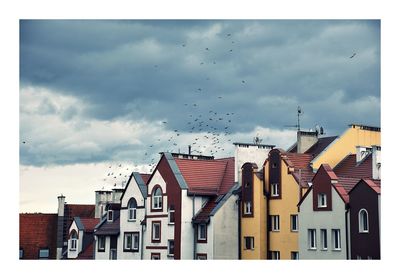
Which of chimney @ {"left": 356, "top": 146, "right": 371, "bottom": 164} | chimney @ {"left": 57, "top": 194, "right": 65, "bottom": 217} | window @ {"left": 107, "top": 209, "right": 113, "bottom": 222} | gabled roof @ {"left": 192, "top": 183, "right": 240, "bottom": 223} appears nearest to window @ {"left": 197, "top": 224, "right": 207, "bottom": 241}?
gabled roof @ {"left": 192, "top": 183, "right": 240, "bottom": 223}

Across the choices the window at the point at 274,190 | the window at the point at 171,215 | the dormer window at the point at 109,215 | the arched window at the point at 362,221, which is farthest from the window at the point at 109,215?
the arched window at the point at 362,221

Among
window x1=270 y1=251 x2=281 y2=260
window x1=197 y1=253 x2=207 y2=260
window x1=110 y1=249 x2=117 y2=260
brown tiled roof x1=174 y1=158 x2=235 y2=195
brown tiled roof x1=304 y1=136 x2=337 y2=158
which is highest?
brown tiled roof x1=304 y1=136 x2=337 y2=158

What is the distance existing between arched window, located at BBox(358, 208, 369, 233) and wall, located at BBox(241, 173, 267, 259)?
20.4ft

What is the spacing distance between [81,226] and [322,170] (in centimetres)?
1829

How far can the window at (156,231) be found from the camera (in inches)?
1415

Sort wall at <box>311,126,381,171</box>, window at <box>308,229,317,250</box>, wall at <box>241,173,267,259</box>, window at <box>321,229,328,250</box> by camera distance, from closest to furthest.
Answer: window at <box>321,229,328,250</box>
window at <box>308,229,317,250</box>
wall at <box>241,173,267,259</box>
wall at <box>311,126,381,171</box>

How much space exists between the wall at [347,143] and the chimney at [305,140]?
2186mm

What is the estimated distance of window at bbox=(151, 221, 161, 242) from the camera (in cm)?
3594

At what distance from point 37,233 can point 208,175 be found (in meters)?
14.1

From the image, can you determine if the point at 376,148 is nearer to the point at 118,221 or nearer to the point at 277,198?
the point at 277,198

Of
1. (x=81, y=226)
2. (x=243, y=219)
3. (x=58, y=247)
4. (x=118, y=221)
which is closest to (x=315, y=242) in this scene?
(x=243, y=219)

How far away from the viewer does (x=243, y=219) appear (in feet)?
112

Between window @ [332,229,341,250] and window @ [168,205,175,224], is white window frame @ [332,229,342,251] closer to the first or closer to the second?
window @ [332,229,341,250]

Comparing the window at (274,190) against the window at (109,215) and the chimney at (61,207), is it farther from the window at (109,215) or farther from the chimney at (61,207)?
the chimney at (61,207)
